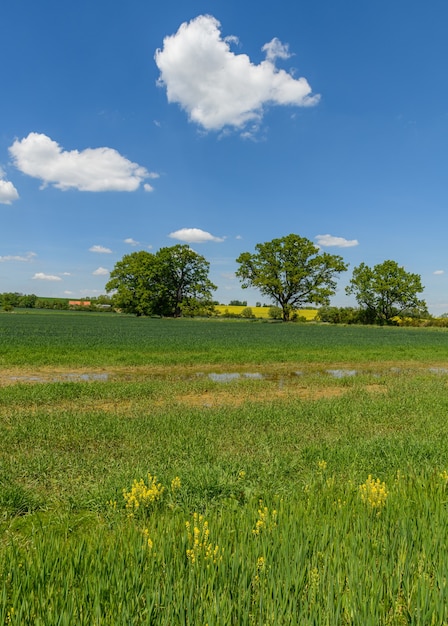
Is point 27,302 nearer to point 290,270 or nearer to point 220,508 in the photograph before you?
point 290,270

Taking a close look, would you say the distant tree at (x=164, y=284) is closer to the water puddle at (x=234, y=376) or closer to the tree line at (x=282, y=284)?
the tree line at (x=282, y=284)

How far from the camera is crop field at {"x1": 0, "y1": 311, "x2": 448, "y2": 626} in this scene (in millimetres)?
2240

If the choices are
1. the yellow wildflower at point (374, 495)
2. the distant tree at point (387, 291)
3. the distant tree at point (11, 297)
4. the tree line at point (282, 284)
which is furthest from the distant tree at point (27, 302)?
the yellow wildflower at point (374, 495)

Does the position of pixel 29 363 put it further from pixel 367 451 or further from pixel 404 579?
pixel 404 579

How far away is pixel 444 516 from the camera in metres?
3.33

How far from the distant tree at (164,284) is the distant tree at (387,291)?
3383 centimetres

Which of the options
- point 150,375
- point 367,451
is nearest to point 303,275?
point 150,375

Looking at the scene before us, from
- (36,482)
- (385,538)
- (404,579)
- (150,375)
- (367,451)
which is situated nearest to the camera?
(404,579)


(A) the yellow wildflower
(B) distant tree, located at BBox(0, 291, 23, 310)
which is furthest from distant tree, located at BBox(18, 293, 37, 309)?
(A) the yellow wildflower

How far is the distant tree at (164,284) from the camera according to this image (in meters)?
83.3

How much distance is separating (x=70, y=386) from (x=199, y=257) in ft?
251

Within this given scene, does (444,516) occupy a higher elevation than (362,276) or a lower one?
lower

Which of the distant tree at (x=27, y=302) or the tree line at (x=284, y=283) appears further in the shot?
the distant tree at (x=27, y=302)

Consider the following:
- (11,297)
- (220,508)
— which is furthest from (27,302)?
(220,508)
